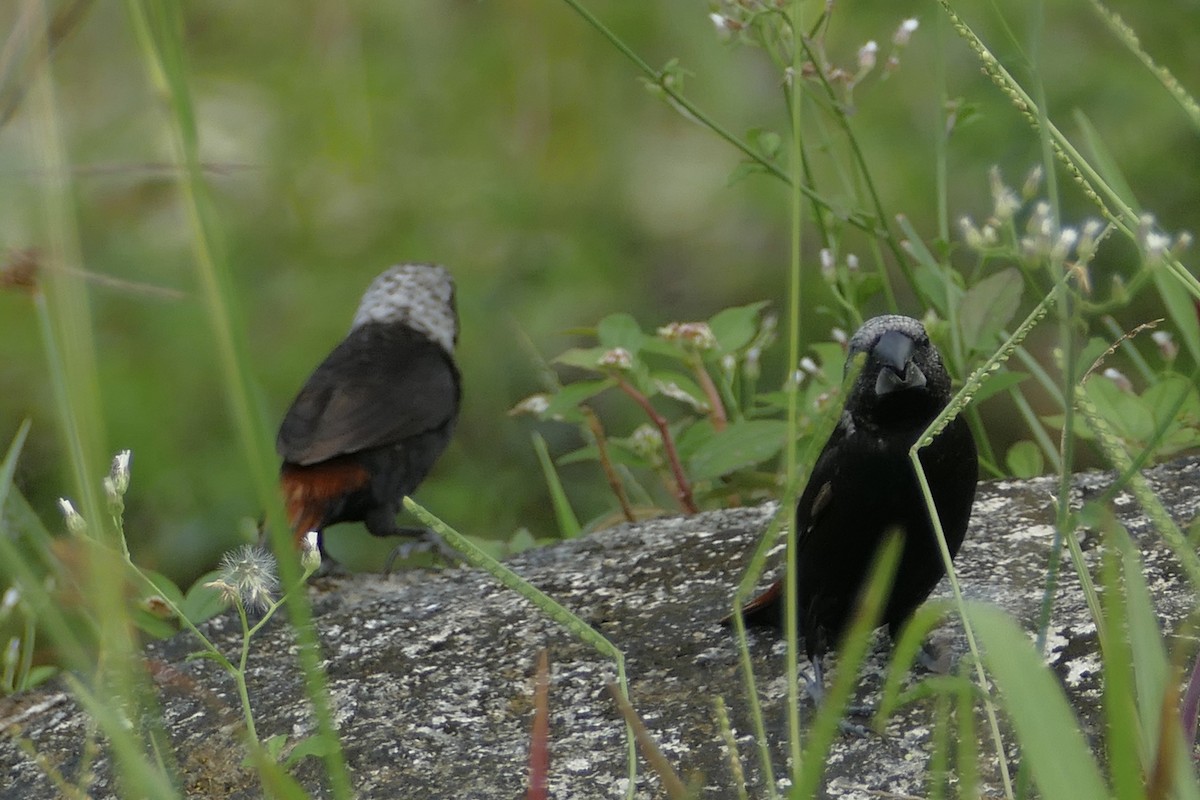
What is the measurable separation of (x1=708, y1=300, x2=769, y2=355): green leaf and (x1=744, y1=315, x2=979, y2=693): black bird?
2.88ft

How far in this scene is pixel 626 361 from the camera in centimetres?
295

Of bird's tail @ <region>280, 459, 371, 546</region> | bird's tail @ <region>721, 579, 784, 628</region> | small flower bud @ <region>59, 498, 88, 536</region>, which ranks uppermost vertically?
small flower bud @ <region>59, 498, 88, 536</region>

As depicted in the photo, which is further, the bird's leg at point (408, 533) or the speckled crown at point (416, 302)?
the speckled crown at point (416, 302)

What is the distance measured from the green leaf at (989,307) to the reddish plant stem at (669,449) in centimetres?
69

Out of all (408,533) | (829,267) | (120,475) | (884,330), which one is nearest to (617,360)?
(829,267)

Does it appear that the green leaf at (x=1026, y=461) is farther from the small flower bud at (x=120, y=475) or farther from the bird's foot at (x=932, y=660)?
the small flower bud at (x=120, y=475)

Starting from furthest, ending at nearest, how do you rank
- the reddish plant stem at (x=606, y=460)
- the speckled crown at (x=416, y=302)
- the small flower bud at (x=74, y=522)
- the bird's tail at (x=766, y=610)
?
the speckled crown at (x=416, y=302), the reddish plant stem at (x=606, y=460), the bird's tail at (x=766, y=610), the small flower bud at (x=74, y=522)

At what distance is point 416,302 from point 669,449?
187 centimetres

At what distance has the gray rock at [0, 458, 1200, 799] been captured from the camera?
6.42ft

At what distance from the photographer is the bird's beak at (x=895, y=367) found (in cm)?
200

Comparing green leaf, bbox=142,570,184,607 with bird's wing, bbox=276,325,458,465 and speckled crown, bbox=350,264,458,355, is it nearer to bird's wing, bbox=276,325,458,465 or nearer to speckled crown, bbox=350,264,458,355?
bird's wing, bbox=276,325,458,465

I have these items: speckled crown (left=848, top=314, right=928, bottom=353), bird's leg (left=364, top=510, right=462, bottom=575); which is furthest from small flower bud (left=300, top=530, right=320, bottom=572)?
bird's leg (left=364, top=510, right=462, bottom=575)

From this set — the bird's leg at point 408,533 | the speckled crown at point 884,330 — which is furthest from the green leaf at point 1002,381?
the bird's leg at point 408,533

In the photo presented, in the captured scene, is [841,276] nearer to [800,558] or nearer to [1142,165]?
[800,558]
